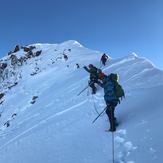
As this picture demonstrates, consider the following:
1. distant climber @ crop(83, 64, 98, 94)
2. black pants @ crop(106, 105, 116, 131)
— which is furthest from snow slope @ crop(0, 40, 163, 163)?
distant climber @ crop(83, 64, 98, 94)

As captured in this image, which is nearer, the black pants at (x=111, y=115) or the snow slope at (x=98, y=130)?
the snow slope at (x=98, y=130)

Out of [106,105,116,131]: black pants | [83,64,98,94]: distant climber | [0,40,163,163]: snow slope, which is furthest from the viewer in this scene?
[83,64,98,94]: distant climber

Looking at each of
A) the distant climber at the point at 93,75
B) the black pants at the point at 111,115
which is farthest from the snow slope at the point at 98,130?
the distant climber at the point at 93,75

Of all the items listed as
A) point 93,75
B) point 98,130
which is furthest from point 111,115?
point 93,75

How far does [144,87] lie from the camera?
1788 cm

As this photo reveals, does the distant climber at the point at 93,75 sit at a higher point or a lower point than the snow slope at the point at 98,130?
higher

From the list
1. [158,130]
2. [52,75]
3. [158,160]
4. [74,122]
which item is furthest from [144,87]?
[52,75]

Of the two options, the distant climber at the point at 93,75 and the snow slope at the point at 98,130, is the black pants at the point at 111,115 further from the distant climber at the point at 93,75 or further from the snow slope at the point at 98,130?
the distant climber at the point at 93,75

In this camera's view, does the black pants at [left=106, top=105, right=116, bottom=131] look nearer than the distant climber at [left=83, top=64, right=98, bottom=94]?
Yes

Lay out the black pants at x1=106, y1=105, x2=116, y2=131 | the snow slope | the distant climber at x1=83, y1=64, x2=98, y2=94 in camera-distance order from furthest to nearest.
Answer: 1. the distant climber at x1=83, y1=64, x2=98, y2=94
2. the black pants at x1=106, y1=105, x2=116, y2=131
3. the snow slope

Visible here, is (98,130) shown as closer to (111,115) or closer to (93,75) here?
(111,115)

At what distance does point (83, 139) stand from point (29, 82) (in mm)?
30997

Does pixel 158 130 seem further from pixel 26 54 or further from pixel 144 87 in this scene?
pixel 26 54

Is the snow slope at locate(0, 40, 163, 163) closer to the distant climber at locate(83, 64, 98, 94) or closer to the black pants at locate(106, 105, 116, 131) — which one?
the black pants at locate(106, 105, 116, 131)
